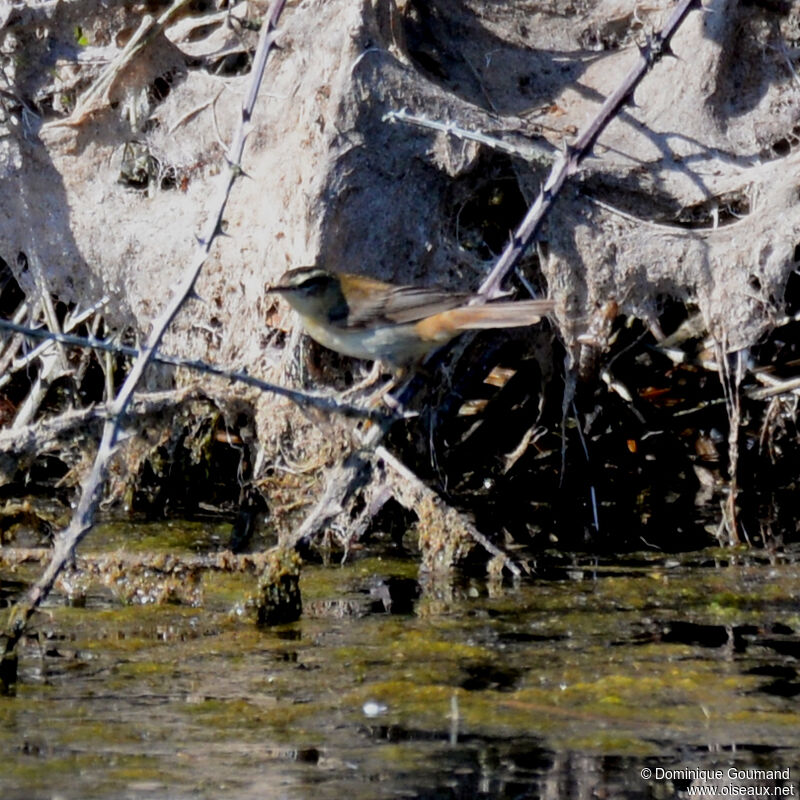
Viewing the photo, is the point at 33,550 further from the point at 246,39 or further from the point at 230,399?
the point at 246,39

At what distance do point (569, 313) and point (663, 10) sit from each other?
160cm

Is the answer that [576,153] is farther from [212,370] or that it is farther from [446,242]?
[212,370]

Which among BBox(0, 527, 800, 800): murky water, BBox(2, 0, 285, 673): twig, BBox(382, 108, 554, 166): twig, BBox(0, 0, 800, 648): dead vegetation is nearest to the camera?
BBox(0, 527, 800, 800): murky water

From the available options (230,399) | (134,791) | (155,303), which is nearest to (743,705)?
(134,791)

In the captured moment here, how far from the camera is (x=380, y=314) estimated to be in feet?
21.0

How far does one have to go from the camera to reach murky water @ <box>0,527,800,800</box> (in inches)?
181

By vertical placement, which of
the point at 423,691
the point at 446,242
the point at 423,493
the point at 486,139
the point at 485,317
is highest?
the point at 486,139

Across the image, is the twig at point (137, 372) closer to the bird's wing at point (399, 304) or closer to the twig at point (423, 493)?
the bird's wing at point (399, 304)

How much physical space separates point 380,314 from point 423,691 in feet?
5.62

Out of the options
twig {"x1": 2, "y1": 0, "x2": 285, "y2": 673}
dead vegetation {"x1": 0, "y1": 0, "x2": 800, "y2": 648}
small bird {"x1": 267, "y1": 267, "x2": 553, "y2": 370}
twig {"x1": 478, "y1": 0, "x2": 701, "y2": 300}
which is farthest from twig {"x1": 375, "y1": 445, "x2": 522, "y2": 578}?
twig {"x1": 2, "y1": 0, "x2": 285, "y2": 673}

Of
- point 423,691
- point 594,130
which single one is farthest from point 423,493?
point 594,130

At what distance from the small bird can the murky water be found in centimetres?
113

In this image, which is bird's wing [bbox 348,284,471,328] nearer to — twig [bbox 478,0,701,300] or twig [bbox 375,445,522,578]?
twig [bbox 478,0,701,300]

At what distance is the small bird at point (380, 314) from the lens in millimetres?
6262
